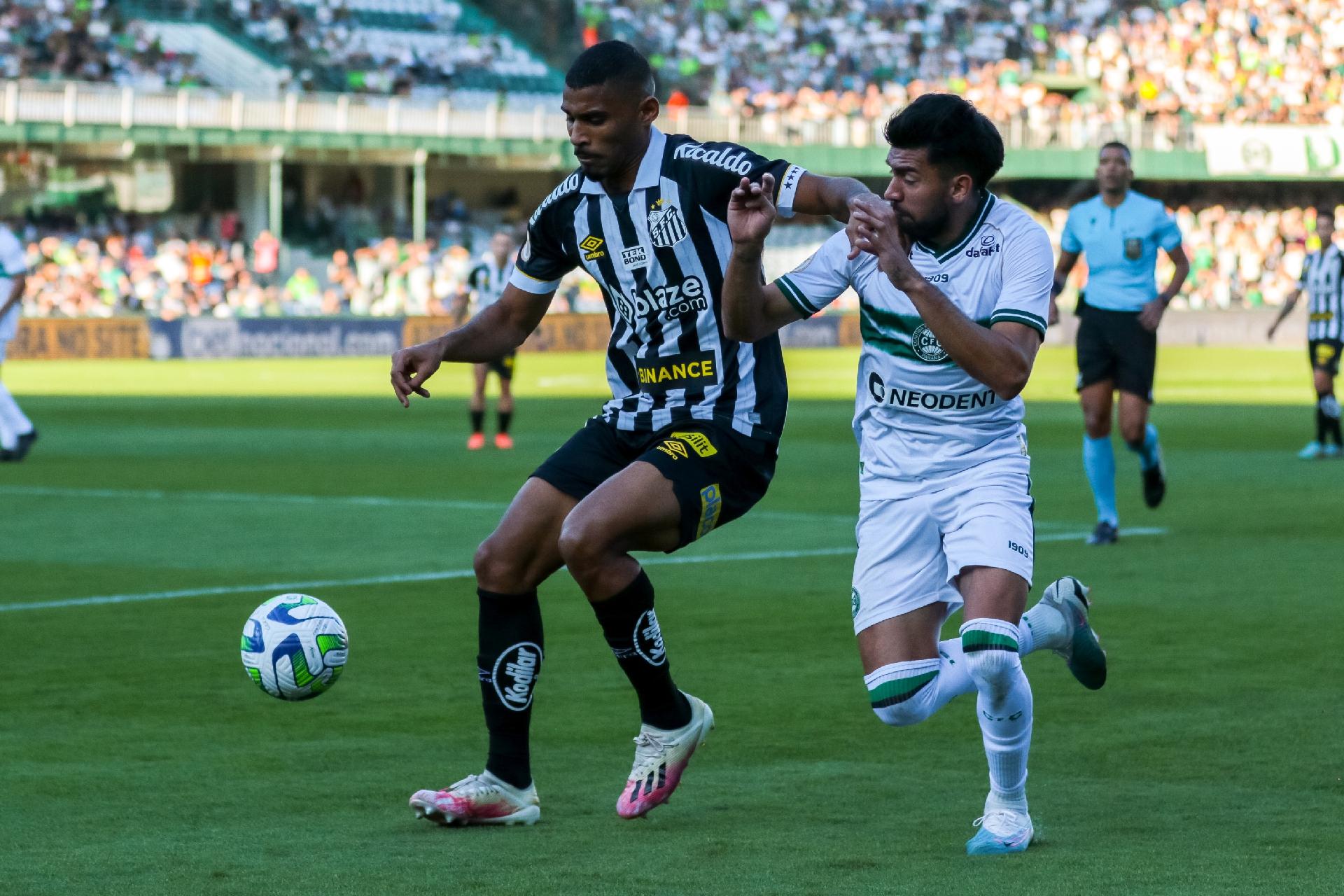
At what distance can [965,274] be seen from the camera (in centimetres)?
541

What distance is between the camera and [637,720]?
709 centimetres

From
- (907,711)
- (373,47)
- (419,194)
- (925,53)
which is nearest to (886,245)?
(907,711)

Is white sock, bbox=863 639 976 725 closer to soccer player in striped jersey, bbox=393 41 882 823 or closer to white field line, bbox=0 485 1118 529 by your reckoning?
soccer player in striped jersey, bbox=393 41 882 823

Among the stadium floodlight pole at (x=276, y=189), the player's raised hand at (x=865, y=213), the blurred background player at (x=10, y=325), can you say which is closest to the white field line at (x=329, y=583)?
the player's raised hand at (x=865, y=213)

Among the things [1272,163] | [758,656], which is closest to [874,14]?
[1272,163]

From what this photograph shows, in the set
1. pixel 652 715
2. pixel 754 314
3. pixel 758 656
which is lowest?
pixel 758 656

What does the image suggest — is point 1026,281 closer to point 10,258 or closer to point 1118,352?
point 1118,352

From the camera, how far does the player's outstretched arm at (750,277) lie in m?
5.26

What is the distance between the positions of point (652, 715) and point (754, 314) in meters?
1.15

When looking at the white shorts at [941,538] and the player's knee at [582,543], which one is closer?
the white shorts at [941,538]

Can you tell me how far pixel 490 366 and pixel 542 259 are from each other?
16.0m

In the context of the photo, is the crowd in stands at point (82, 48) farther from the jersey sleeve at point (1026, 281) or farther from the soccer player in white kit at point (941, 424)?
the jersey sleeve at point (1026, 281)

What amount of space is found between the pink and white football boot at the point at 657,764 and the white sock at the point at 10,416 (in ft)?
44.0

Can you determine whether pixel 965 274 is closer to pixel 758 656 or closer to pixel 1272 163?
pixel 758 656
